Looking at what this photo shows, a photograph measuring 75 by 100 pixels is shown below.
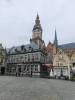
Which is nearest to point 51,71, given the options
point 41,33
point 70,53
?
point 70,53

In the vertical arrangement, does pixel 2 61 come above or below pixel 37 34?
below

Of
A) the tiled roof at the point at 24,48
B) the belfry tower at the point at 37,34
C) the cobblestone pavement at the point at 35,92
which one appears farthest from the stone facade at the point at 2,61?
the cobblestone pavement at the point at 35,92

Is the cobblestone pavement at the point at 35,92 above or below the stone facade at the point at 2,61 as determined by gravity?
below

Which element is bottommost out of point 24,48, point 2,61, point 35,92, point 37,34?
point 35,92

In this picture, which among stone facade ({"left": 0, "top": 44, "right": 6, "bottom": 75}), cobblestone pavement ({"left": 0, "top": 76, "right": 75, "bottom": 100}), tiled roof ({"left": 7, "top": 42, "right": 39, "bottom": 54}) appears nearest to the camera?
cobblestone pavement ({"left": 0, "top": 76, "right": 75, "bottom": 100})

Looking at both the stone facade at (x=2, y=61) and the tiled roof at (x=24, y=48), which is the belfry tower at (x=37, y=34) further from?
the stone facade at (x=2, y=61)

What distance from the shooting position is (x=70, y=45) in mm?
66812

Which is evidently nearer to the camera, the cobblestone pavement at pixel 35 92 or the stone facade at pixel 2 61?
the cobblestone pavement at pixel 35 92

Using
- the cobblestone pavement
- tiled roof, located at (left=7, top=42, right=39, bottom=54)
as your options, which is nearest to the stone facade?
tiled roof, located at (left=7, top=42, right=39, bottom=54)

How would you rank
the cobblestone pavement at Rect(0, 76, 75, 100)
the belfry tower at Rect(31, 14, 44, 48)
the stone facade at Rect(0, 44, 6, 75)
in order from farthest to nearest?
the belfry tower at Rect(31, 14, 44, 48)
the stone facade at Rect(0, 44, 6, 75)
the cobblestone pavement at Rect(0, 76, 75, 100)

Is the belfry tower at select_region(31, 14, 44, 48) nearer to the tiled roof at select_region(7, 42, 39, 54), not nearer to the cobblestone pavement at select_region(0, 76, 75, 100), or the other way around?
the tiled roof at select_region(7, 42, 39, 54)

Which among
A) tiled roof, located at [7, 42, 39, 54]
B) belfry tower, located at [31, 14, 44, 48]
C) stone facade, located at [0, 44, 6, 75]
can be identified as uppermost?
belfry tower, located at [31, 14, 44, 48]

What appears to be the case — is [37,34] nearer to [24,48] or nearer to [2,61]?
[24,48]

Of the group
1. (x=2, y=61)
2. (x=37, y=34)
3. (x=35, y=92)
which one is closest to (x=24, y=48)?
(x=2, y=61)
